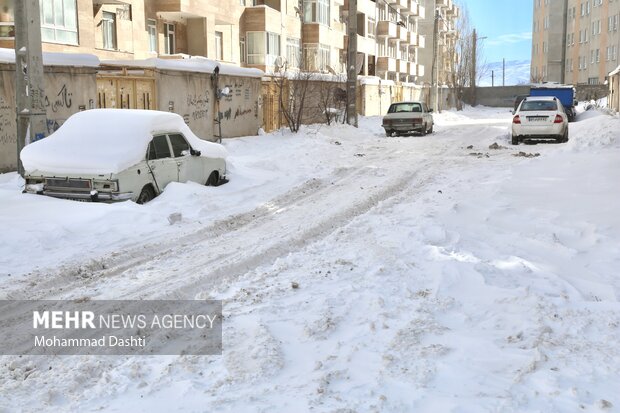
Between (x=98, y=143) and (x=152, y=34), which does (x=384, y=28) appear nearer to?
(x=152, y=34)

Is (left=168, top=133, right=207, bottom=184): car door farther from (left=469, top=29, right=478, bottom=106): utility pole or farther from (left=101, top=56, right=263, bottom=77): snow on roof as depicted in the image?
(left=469, top=29, right=478, bottom=106): utility pole

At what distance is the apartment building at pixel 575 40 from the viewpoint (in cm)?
6912

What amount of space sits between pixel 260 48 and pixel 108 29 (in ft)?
39.7

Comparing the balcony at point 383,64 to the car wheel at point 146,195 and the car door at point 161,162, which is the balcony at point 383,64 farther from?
the car wheel at point 146,195

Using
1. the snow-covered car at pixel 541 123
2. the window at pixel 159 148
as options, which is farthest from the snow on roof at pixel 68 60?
the snow-covered car at pixel 541 123

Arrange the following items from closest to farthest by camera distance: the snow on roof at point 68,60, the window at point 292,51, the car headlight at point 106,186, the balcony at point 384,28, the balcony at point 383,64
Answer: the car headlight at point 106,186
the snow on roof at point 68,60
the window at point 292,51
the balcony at point 383,64
the balcony at point 384,28

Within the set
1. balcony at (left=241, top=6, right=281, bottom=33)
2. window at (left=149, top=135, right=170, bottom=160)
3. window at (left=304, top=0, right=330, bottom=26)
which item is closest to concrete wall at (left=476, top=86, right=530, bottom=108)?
window at (left=304, top=0, right=330, bottom=26)

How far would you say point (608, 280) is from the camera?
6246mm

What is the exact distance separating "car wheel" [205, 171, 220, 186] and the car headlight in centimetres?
303

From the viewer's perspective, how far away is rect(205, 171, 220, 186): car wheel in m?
12.7

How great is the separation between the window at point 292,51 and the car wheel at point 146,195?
32.7 m

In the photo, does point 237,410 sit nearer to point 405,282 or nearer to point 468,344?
point 468,344

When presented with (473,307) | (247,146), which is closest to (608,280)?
(473,307)

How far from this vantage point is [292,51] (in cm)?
4338
